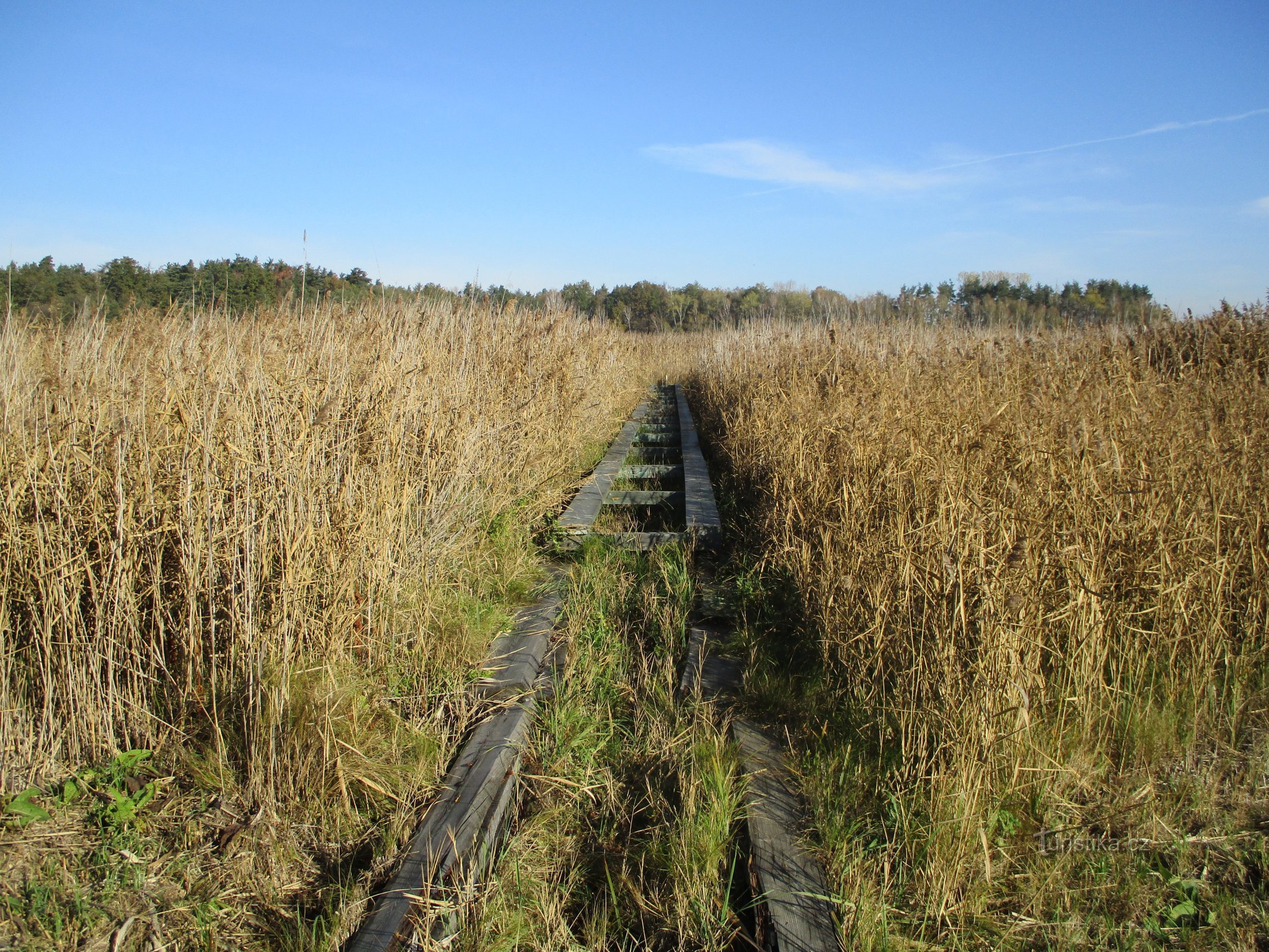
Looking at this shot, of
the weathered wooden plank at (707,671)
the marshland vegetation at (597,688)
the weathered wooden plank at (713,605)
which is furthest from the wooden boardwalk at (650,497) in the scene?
the weathered wooden plank at (707,671)

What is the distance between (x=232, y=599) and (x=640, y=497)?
164 inches

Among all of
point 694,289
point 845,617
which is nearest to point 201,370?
point 845,617

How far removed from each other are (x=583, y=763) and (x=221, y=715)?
1226mm

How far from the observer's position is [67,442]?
7.72 feet

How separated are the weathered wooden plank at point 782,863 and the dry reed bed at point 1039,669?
73mm

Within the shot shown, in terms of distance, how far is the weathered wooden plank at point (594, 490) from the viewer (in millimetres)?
5234

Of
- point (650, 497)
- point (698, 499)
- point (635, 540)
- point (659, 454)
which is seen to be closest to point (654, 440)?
point (659, 454)

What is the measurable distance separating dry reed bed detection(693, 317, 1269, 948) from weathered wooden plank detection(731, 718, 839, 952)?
73 mm

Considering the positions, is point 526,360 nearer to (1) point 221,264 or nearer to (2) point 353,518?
(2) point 353,518

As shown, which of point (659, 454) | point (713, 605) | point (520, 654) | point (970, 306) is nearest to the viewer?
point (520, 654)

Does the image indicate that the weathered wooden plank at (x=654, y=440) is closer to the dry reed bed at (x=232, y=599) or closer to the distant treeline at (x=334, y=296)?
the distant treeline at (x=334, y=296)

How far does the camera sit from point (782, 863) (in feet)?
6.44

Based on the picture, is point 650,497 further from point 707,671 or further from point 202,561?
point 202,561

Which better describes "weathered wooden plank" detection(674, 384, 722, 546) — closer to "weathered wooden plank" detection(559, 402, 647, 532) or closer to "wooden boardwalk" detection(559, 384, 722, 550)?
"wooden boardwalk" detection(559, 384, 722, 550)
